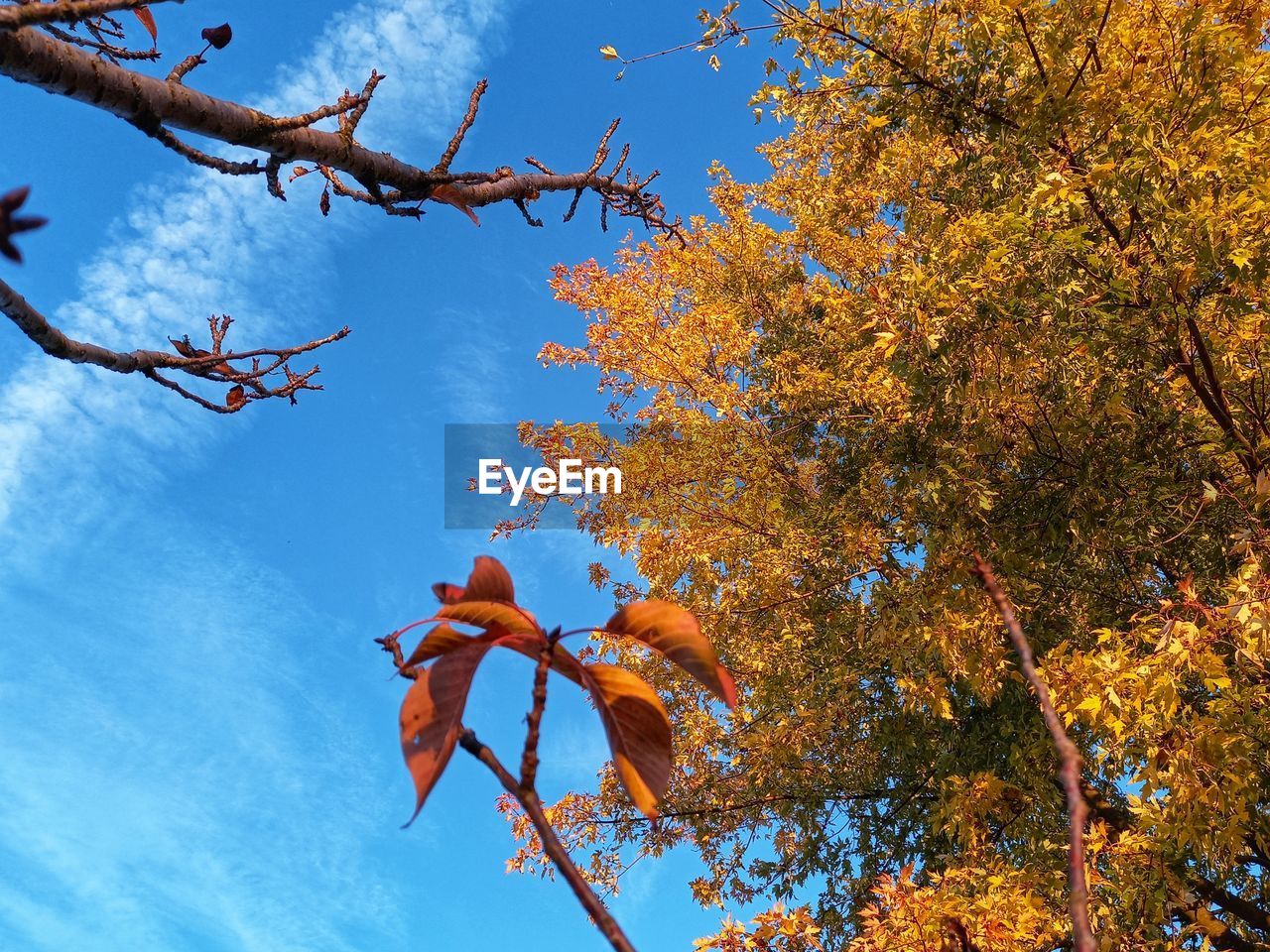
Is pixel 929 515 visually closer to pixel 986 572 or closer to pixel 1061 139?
pixel 1061 139

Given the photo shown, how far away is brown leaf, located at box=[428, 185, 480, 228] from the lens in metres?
1.83

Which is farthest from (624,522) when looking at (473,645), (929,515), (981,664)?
(473,645)

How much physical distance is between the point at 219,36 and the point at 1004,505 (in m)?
5.13

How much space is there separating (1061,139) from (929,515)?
7.19 ft

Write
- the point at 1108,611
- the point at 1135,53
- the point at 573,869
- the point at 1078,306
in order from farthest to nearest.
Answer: the point at 1108,611 → the point at 1135,53 → the point at 1078,306 → the point at 573,869

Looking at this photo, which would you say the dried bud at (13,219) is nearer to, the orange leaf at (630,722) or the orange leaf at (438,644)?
the orange leaf at (438,644)

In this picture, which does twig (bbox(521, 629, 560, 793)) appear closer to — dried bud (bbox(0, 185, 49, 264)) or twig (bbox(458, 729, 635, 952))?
twig (bbox(458, 729, 635, 952))

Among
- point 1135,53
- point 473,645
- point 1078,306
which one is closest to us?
point 473,645

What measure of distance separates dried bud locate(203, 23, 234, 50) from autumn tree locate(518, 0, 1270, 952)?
68.7 inches

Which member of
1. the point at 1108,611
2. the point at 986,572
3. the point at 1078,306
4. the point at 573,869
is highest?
the point at 1078,306

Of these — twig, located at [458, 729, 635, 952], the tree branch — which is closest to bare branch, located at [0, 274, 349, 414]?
the tree branch

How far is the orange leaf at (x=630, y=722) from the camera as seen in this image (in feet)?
2.33

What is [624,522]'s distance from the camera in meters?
8.43

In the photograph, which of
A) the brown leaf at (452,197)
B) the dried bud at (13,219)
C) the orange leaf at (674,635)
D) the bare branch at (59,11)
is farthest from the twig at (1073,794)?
the brown leaf at (452,197)
